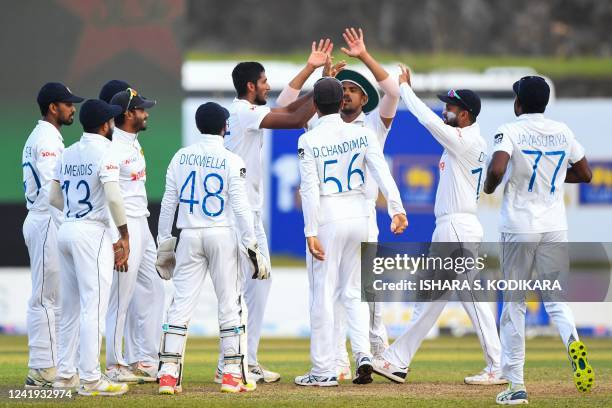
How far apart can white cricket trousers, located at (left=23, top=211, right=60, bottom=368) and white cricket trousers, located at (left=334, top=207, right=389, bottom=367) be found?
7.54 ft

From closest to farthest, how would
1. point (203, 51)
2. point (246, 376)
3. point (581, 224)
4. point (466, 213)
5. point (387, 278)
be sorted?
point (246, 376) < point (466, 213) < point (387, 278) < point (581, 224) < point (203, 51)

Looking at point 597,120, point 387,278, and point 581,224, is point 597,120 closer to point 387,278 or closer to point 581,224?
point 581,224

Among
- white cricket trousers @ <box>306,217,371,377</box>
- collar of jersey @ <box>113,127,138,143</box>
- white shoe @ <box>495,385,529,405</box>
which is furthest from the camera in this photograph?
collar of jersey @ <box>113,127,138,143</box>

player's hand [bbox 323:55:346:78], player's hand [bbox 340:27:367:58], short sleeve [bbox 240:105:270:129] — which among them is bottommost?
short sleeve [bbox 240:105:270:129]

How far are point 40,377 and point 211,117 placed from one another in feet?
8.30

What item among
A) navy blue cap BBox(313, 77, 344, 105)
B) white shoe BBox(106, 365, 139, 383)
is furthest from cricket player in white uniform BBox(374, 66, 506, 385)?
white shoe BBox(106, 365, 139, 383)

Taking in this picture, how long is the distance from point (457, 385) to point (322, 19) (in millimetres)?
20737

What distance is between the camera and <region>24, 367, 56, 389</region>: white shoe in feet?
31.5

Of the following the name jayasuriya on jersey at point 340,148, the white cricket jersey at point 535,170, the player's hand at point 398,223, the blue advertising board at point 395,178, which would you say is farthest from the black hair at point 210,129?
the blue advertising board at point 395,178

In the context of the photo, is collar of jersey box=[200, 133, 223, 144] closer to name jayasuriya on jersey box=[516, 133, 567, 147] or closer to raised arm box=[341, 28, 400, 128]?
raised arm box=[341, 28, 400, 128]

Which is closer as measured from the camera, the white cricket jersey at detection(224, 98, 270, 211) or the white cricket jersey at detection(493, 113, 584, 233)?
the white cricket jersey at detection(493, 113, 584, 233)

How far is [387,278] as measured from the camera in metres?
16.7

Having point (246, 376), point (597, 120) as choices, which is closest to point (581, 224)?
point (597, 120)

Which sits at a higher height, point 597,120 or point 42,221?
point 597,120
